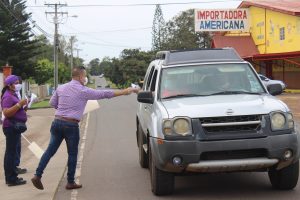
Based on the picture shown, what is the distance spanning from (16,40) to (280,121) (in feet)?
168

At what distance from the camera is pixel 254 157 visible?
7125 millimetres

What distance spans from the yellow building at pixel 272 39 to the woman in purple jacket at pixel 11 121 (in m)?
30.8

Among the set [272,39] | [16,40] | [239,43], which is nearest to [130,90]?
[272,39]

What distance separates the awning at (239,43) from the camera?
47812 millimetres

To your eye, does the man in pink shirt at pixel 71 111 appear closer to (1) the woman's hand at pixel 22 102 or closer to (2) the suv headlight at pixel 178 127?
(1) the woman's hand at pixel 22 102

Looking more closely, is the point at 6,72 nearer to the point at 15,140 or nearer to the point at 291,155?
the point at 15,140

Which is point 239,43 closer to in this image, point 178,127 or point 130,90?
point 130,90

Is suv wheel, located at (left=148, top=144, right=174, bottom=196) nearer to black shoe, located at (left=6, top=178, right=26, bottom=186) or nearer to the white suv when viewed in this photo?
the white suv

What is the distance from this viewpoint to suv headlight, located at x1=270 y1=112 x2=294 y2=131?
7.12 metres

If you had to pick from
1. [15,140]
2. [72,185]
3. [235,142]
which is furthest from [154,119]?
[15,140]

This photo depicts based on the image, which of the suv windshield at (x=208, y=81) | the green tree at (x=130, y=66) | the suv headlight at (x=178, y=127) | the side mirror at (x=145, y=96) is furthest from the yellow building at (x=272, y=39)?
the green tree at (x=130, y=66)

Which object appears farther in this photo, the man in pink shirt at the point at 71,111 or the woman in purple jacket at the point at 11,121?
the woman in purple jacket at the point at 11,121

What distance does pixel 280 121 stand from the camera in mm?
7164

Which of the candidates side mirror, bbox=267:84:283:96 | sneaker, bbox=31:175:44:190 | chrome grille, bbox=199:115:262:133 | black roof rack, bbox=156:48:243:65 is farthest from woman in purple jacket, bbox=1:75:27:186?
side mirror, bbox=267:84:283:96
